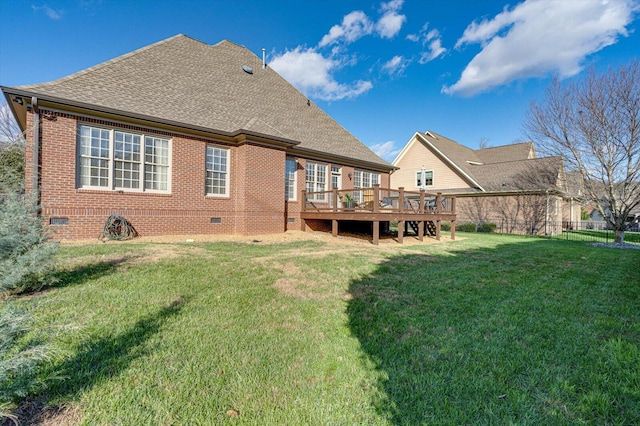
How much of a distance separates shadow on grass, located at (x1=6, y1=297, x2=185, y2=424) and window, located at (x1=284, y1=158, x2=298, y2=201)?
32.9 ft

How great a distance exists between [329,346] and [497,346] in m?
1.85

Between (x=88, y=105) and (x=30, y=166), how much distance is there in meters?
2.26

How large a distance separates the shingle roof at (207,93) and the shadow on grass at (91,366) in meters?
8.16

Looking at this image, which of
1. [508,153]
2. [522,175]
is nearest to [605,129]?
[522,175]

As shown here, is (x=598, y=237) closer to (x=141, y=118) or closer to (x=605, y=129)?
(x=605, y=129)

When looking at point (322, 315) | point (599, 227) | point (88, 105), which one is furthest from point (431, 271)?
point (599, 227)

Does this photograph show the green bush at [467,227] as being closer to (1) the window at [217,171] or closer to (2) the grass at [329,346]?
(2) the grass at [329,346]

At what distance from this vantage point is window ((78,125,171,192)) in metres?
8.77

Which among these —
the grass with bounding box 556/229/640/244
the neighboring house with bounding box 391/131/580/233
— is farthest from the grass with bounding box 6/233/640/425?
the neighboring house with bounding box 391/131/580/233

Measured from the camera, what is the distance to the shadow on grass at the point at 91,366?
206 centimetres

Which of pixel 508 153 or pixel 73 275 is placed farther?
pixel 508 153

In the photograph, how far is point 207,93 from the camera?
12.3 meters

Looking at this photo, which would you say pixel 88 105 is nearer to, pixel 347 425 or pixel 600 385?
pixel 347 425

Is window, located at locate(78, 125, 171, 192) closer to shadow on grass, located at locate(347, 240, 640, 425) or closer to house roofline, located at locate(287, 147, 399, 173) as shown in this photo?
house roofline, located at locate(287, 147, 399, 173)
